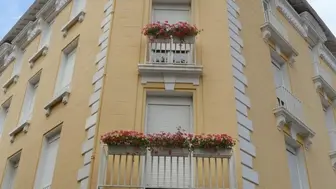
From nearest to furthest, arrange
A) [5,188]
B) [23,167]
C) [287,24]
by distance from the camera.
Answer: [23,167], [5,188], [287,24]

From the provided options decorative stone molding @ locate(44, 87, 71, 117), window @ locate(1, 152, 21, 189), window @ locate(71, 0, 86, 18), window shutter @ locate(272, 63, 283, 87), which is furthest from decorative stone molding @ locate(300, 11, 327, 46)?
window @ locate(1, 152, 21, 189)

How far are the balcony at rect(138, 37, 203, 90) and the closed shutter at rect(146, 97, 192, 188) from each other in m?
0.48

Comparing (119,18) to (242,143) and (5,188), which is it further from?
(5,188)


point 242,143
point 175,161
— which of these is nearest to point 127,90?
point 175,161

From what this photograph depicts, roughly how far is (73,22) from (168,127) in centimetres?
591

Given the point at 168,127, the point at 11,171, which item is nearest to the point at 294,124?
the point at 168,127

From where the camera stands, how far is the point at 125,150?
31.1 feet

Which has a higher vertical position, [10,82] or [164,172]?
[10,82]

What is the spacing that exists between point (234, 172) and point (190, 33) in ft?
13.6

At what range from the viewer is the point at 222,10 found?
12.9 meters

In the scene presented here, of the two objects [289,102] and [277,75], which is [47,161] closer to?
[289,102]

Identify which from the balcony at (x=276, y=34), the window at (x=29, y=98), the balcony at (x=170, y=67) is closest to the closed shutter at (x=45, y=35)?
the window at (x=29, y=98)

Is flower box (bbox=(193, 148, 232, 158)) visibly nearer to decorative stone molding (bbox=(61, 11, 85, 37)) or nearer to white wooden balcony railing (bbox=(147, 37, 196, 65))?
white wooden balcony railing (bbox=(147, 37, 196, 65))

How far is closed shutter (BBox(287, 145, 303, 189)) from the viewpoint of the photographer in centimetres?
1238
